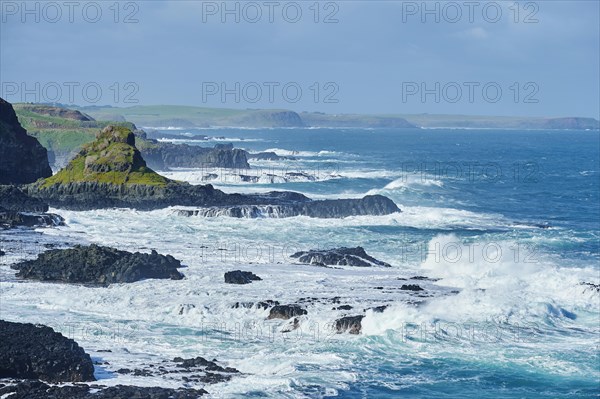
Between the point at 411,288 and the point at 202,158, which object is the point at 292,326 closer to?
the point at 411,288

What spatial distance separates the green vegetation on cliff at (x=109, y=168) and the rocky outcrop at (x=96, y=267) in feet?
96.1

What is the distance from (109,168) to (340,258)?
1244 inches

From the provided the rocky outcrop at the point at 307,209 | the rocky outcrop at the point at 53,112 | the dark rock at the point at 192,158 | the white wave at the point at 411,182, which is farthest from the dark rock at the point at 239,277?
the rocky outcrop at the point at 53,112

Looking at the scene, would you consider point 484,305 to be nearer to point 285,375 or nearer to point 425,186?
point 285,375

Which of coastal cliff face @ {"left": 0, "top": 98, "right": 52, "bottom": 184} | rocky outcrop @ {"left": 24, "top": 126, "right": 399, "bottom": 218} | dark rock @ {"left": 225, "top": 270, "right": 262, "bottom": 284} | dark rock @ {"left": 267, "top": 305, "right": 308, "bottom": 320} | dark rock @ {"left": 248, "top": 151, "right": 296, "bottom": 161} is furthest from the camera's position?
dark rock @ {"left": 248, "top": 151, "right": 296, "bottom": 161}

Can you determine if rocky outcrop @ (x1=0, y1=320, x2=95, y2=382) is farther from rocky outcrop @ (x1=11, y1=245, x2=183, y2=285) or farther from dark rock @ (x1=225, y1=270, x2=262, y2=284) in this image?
dark rock @ (x1=225, y1=270, x2=262, y2=284)

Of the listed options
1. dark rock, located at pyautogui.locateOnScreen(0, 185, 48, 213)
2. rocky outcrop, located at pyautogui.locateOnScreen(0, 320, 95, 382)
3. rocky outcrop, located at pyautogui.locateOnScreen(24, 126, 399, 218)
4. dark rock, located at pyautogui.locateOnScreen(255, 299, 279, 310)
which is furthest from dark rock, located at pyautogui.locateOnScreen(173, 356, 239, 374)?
rocky outcrop, located at pyautogui.locateOnScreen(24, 126, 399, 218)

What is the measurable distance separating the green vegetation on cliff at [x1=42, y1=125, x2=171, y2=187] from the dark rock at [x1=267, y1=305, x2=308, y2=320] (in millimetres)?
39553

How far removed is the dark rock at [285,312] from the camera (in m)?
42.7

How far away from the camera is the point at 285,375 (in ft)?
115

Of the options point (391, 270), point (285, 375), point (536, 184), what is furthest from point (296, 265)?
point (536, 184)

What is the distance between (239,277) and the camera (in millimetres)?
49688

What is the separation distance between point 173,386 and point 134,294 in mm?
14498

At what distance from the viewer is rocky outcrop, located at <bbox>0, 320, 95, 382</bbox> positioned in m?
32.8
